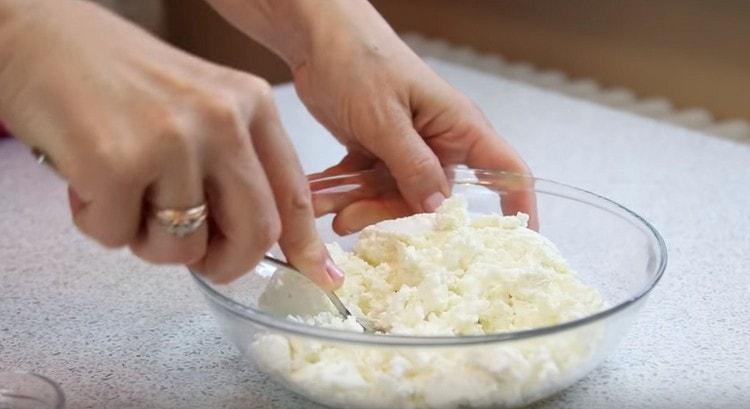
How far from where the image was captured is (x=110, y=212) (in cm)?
60

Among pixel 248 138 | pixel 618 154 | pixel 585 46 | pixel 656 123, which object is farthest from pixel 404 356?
pixel 585 46

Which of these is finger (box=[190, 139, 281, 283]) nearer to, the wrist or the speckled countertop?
the speckled countertop

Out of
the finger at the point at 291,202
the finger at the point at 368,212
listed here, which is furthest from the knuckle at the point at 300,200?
the finger at the point at 368,212

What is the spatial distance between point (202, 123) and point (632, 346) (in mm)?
409

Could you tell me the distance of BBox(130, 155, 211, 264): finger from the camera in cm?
59

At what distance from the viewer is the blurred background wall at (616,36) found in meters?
1.64

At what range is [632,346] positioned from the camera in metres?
0.82

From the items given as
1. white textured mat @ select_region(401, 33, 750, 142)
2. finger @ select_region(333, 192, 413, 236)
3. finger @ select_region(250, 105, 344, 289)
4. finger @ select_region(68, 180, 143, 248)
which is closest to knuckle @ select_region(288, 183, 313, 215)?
finger @ select_region(250, 105, 344, 289)

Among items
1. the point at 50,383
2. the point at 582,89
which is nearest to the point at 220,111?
the point at 50,383

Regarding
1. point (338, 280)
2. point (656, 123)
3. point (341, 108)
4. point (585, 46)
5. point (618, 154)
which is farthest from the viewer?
point (585, 46)

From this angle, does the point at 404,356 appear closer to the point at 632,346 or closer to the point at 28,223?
the point at 632,346

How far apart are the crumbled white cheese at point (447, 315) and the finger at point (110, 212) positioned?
5.1 inches

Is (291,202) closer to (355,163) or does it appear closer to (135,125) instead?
(135,125)

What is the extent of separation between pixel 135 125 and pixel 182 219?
0.23 ft
